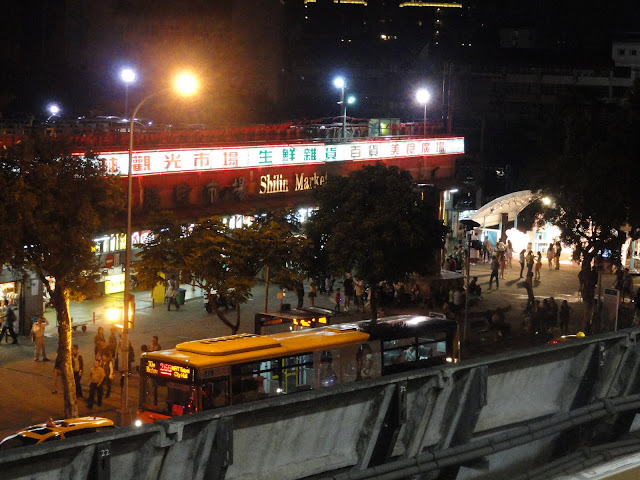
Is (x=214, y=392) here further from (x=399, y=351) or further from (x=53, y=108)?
(x=53, y=108)

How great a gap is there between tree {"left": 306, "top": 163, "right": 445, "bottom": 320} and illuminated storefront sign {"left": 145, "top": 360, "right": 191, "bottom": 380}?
11.8 metres

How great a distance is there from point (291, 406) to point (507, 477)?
2330 mm

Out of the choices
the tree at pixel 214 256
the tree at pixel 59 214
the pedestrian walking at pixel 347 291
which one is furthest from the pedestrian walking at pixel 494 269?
the tree at pixel 59 214

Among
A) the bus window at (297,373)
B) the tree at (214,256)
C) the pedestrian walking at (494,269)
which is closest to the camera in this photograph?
the bus window at (297,373)

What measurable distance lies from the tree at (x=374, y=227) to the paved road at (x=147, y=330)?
11.9ft

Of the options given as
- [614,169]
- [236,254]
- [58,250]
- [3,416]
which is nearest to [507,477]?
[58,250]

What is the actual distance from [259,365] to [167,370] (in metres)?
1.80

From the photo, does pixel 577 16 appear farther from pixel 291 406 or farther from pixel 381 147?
pixel 291 406

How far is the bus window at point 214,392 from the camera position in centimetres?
1661

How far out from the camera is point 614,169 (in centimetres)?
2925

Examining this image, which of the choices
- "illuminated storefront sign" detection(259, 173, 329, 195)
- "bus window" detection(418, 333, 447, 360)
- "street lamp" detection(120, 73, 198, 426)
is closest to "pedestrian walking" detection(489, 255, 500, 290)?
"illuminated storefront sign" detection(259, 173, 329, 195)

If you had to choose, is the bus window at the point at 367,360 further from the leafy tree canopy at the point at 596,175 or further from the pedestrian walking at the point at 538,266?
the pedestrian walking at the point at 538,266

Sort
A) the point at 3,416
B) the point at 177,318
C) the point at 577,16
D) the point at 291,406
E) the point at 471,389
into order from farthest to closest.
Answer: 1. the point at 577,16
2. the point at 177,318
3. the point at 3,416
4. the point at 471,389
5. the point at 291,406

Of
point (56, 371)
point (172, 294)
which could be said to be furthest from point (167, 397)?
point (172, 294)
